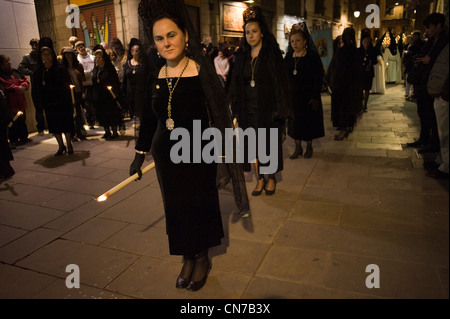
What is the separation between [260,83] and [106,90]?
517cm

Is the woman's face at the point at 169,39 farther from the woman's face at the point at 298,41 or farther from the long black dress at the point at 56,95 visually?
the long black dress at the point at 56,95

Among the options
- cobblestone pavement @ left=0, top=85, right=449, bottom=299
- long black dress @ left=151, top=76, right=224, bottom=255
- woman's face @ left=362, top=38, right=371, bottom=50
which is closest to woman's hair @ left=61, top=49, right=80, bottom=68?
cobblestone pavement @ left=0, top=85, right=449, bottom=299

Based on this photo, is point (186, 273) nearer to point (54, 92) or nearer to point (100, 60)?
point (54, 92)

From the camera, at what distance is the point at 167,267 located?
2967 millimetres

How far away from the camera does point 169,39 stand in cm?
245

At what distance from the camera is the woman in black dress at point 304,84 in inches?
215

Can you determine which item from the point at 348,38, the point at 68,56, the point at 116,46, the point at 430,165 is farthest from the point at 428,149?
the point at 116,46

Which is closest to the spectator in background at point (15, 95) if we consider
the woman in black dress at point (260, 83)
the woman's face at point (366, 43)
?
the woman in black dress at point (260, 83)

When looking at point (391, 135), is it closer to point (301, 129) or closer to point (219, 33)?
point (301, 129)

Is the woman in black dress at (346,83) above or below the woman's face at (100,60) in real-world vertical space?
below

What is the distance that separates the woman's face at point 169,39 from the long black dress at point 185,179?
0.19 m

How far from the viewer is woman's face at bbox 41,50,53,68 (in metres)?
6.56

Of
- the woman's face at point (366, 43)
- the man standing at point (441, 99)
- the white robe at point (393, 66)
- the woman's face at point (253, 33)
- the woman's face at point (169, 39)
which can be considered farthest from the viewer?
the white robe at point (393, 66)
